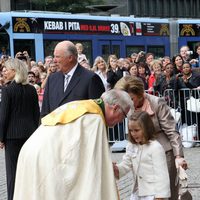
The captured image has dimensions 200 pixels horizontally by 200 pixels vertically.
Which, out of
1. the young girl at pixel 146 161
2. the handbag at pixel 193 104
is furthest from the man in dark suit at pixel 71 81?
the handbag at pixel 193 104

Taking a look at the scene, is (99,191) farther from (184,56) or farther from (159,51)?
(159,51)

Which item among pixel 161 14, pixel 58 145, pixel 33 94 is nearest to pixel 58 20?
pixel 33 94

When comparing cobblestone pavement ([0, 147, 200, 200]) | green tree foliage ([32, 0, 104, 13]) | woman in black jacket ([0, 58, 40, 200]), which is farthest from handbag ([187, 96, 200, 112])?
green tree foliage ([32, 0, 104, 13])

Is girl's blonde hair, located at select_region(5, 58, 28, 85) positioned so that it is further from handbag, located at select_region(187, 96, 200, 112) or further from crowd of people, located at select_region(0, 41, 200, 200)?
handbag, located at select_region(187, 96, 200, 112)

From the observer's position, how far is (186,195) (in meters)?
6.84

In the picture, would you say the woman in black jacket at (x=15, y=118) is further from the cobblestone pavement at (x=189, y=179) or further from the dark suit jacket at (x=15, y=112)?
the cobblestone pavement at (x=189, y=179)

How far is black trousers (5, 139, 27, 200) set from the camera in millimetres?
8461

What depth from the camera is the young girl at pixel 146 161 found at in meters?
5.96

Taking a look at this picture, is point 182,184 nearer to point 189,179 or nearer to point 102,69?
point 189,179

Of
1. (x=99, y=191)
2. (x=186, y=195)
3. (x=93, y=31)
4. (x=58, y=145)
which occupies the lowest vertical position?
(x=186, y=195)

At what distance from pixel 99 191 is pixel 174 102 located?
10.1 m

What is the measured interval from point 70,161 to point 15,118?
3995 mm

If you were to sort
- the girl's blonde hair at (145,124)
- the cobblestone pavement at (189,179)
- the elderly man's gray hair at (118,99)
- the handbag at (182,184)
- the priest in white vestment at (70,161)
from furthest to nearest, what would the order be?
1. the cobblestone pavement at (189,179)
2. the handbag at (182,184)
3. the girl's blonde hair at (145,124)
4. the elderly man's gray hair at (118,99)
5. the priest in white vestment at (70,161)

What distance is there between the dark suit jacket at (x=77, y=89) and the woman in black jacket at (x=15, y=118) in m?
1.17
